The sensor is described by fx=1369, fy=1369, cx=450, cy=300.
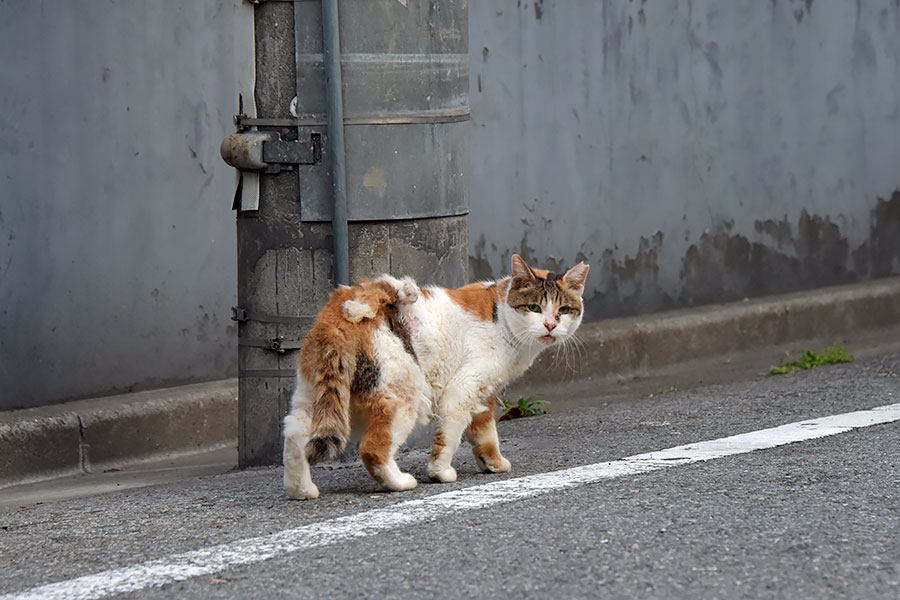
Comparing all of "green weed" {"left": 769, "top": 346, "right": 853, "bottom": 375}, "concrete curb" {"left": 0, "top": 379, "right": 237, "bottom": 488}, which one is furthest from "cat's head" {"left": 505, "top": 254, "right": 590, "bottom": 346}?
"green weed" {"left": 769, "top": 346, "right": 853, "bottom": 375}

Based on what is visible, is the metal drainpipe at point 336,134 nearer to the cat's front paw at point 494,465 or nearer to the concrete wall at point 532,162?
the cat's front paw at point 494,465

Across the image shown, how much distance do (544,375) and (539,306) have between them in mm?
3661

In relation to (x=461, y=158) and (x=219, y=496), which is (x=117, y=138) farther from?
(x=219, y=496)

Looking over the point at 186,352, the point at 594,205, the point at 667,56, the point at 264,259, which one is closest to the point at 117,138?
the point at 186,352

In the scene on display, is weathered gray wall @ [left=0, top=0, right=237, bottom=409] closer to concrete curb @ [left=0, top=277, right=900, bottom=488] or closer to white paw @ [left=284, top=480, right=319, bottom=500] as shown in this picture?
concrete curb @ [left=0, top=277, right=900, bottom=488]

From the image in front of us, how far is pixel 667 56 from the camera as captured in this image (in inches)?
387

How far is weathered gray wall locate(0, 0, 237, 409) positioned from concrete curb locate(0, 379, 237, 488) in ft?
0.63

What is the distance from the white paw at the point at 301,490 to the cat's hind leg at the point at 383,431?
0.73ft

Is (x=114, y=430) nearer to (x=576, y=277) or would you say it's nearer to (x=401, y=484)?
(x=401, y=484)

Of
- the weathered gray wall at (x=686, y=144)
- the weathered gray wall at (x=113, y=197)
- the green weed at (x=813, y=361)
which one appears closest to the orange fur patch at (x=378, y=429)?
the weathered gray wall at (x=113, y=197)

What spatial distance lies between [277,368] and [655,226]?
440cm

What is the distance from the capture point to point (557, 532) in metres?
4.27

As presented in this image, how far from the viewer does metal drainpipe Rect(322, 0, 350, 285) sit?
5.88 meters

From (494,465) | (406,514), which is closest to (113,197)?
(494,465)
